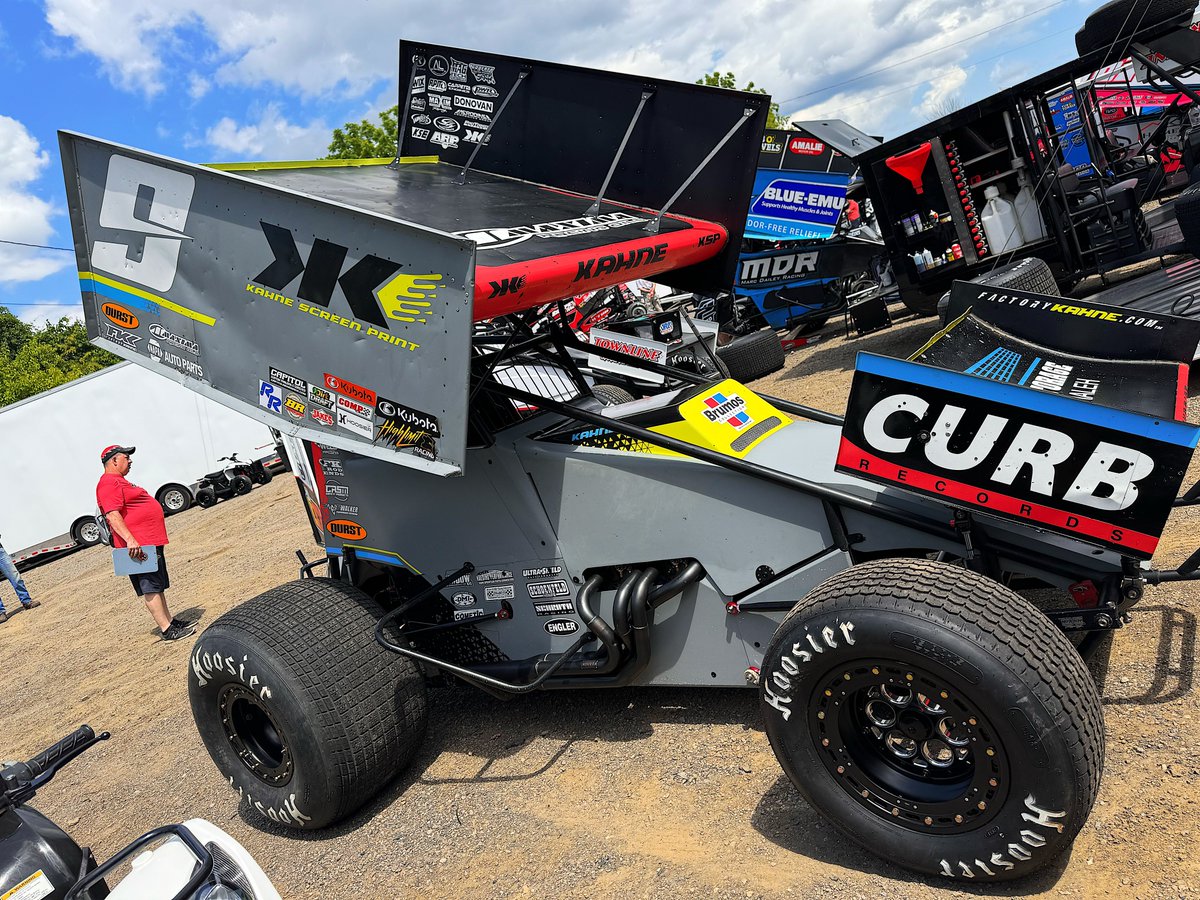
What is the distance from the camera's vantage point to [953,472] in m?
2.72

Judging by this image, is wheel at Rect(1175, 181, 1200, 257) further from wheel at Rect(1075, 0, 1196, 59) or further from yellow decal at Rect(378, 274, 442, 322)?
yellow decal at Rect(378, 274, 442, 322)

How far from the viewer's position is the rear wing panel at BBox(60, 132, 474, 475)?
2896mm

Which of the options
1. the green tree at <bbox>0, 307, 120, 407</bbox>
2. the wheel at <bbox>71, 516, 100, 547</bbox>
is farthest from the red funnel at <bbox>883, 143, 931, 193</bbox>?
the green tree at <bbox>0, 307, 120, 407</bbox>

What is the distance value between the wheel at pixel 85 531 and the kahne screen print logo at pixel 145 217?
14631 millimetres

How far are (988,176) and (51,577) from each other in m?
14.5

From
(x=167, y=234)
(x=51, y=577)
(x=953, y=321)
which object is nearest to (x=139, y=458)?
(x=51, y=577)

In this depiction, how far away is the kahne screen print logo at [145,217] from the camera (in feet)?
10.9

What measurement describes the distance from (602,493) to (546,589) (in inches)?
20.0

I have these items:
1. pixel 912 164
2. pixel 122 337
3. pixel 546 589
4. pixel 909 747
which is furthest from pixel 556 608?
pixel 912 164

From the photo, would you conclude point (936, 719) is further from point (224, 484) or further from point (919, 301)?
point (224, 484)

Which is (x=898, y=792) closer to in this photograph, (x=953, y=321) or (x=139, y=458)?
(x=953, y=321)

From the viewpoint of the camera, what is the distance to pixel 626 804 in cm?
330

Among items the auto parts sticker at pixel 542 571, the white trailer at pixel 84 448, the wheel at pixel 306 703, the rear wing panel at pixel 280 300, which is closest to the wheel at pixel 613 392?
the auto parts sticker at pixel 542 571

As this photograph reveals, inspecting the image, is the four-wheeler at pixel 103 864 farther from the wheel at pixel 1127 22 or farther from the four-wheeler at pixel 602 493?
the wheel at pixel 1127 22
